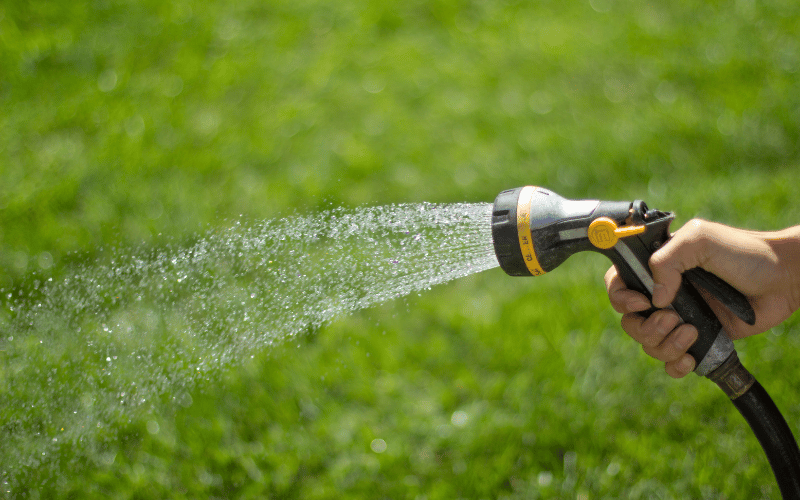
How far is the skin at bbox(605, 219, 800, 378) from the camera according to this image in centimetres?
152

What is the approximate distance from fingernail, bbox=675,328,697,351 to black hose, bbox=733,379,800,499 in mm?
219

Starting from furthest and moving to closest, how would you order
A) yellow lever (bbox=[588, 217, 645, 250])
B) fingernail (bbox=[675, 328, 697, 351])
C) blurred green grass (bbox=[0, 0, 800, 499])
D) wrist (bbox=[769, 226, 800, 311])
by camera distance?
blurred green grass (bbox=[0, 0, 800, 499]), wrist (bbox=[769, 226, 800, 311]), fingernail (bbox=[675, 328, 697, 351]), yellow lever (bbox=[588, 217, 645, 250])

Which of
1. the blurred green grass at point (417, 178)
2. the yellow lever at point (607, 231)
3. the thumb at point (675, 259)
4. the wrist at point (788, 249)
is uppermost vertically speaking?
the yellow lever at point (607, 231)

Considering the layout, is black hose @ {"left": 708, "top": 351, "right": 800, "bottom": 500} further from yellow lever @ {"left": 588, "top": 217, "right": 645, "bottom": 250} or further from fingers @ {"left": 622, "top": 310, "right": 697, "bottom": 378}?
yellow lever @ {"left": 588, "top": 217, "right": 645, "bottom": 250}

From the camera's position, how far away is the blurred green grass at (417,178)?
2.14 m

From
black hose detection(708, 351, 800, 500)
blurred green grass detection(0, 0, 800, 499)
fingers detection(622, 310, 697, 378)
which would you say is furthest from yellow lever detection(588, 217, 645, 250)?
blurred green grass detection(0, 0, 800, 499)

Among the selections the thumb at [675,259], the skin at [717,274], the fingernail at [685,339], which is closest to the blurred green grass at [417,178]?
the skin at [717,274]

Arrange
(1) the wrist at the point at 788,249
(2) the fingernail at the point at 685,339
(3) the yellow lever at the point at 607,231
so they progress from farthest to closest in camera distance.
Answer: (1) the wrist at the point at 788,249 → (2) the fingernail at the point at 685,339 → (3) the yellow lever at the point at 607,231

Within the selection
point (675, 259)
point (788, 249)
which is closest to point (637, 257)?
point (675, 259)

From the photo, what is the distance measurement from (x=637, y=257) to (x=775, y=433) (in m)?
0.67

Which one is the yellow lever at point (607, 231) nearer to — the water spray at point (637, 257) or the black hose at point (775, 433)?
the water spray at point (637, 257)

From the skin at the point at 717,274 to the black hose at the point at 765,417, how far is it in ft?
0.33

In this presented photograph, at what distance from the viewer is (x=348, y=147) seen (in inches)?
131

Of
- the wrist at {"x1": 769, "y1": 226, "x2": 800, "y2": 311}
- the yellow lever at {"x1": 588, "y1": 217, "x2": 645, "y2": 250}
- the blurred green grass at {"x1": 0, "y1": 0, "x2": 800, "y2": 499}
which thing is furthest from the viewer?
the blurred green grass at {"x1": 0, "y1": 0, "x2": 800, "y2": 499}
